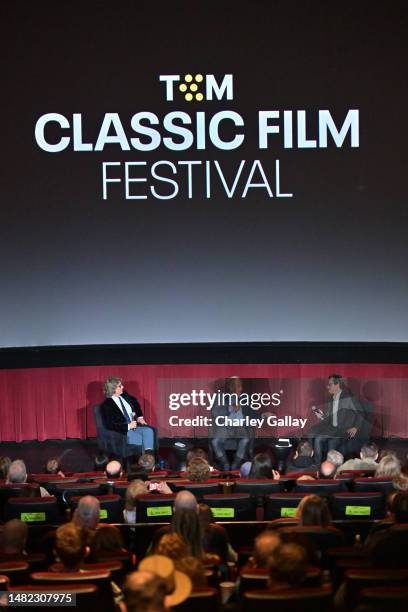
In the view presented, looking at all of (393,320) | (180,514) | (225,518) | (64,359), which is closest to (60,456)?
(64,359)

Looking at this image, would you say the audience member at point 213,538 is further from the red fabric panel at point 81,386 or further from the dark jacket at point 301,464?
the red fabric panel at point 81,386

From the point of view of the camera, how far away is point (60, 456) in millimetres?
10148

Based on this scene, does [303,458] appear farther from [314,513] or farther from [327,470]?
[314,513]

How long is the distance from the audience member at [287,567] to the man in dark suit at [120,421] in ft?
18.0

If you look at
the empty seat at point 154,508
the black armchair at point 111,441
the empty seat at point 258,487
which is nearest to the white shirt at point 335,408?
the black armchair at point 111,441

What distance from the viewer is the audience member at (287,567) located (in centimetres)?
350

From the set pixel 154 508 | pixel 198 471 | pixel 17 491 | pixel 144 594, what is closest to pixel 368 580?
pixel 144 594

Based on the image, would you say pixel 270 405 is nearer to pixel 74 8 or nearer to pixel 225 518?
pixel 225 518

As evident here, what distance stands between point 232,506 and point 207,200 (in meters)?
5.65

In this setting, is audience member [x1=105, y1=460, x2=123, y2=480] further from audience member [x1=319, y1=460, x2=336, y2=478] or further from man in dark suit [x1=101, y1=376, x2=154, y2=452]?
man in dark suit [x1=101, y1=376, x2=154, y2=452]

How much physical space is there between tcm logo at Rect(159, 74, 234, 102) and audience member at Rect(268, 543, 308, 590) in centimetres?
781

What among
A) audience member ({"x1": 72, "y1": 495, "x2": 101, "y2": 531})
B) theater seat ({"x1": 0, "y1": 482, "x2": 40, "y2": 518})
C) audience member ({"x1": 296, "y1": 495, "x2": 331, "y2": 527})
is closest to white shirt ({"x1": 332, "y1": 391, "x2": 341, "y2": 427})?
theater seat ({"x1": 0, "y1": 482, "x2": 40, "y2": 518})

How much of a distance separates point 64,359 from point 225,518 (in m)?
5.43

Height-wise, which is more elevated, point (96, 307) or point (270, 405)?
point (96, 307)
